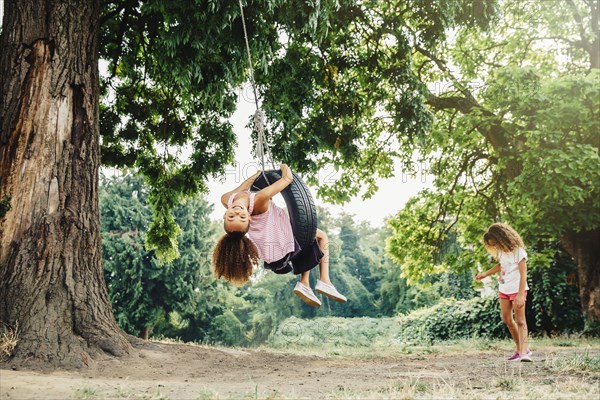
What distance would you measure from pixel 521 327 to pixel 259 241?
3.41 meters

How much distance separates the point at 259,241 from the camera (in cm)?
558

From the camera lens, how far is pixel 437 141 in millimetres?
12812

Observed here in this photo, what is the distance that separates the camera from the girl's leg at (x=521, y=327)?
6.35 metres

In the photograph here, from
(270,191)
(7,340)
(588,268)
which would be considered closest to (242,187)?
(270,191)

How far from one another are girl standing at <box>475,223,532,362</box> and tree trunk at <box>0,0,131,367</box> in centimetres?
443

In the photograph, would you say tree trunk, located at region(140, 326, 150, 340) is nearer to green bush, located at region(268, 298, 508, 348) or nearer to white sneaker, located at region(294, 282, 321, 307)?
green bush, located at region(268, 298, 508, 348)

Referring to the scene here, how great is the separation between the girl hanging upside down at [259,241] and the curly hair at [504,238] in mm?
2108

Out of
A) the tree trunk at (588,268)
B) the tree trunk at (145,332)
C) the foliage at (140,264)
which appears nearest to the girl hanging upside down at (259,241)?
the tree trunk at (588,268)

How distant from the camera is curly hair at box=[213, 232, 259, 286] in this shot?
556 cm

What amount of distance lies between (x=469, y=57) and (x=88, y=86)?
36.2ft

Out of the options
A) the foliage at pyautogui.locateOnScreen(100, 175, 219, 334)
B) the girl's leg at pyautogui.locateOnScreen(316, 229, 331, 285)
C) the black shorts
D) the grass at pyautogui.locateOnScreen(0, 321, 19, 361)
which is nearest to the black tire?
the black shorts

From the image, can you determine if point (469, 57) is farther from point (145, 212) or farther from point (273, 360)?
point (145, 212)

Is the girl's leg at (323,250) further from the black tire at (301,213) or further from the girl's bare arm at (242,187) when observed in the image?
the girl's bare arm at (242,187)

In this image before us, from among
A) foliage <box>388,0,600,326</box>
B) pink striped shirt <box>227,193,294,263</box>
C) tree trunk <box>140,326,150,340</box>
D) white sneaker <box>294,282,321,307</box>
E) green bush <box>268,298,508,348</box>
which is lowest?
tree trunk <box>140,326,150,340</box>
